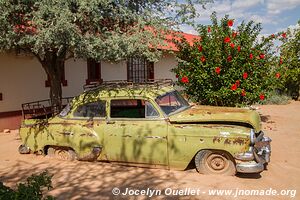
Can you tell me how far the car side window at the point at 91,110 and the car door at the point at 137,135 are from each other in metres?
0.20

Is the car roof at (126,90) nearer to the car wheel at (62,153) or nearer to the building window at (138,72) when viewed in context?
the car wheel at (62,153)

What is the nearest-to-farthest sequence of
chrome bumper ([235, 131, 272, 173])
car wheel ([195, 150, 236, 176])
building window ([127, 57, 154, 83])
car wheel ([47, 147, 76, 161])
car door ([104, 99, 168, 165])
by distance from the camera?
chrome bumper ([235, 131, 272, 173])
car wheel ([195, 150, 236, 176])
car door ([104, 99, 168, 165])
car wheel ([47, 147, 76, 161])
building window ([127, 57, 154, 83])

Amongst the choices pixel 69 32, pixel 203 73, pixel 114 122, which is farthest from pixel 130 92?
pixel 203 73

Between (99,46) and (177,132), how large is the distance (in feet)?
7.87

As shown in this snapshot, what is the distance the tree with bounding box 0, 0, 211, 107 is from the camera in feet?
21.5

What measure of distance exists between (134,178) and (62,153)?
6.58ft

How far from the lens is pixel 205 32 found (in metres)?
10.4

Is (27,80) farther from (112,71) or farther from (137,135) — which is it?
(137,135)

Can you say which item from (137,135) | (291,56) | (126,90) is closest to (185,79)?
(126,90)

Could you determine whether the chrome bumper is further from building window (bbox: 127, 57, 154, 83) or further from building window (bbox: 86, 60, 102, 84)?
building window (bbox: 127, 57, 154, 83)

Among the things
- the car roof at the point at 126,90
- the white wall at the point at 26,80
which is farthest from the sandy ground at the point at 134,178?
the white wall at the point at 26,80

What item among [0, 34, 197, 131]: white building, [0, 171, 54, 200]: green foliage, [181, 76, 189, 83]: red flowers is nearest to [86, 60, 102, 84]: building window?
[0, 34, 197, 131]: white building

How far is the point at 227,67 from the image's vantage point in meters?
9.89

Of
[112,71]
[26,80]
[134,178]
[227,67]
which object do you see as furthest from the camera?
[112,71]
